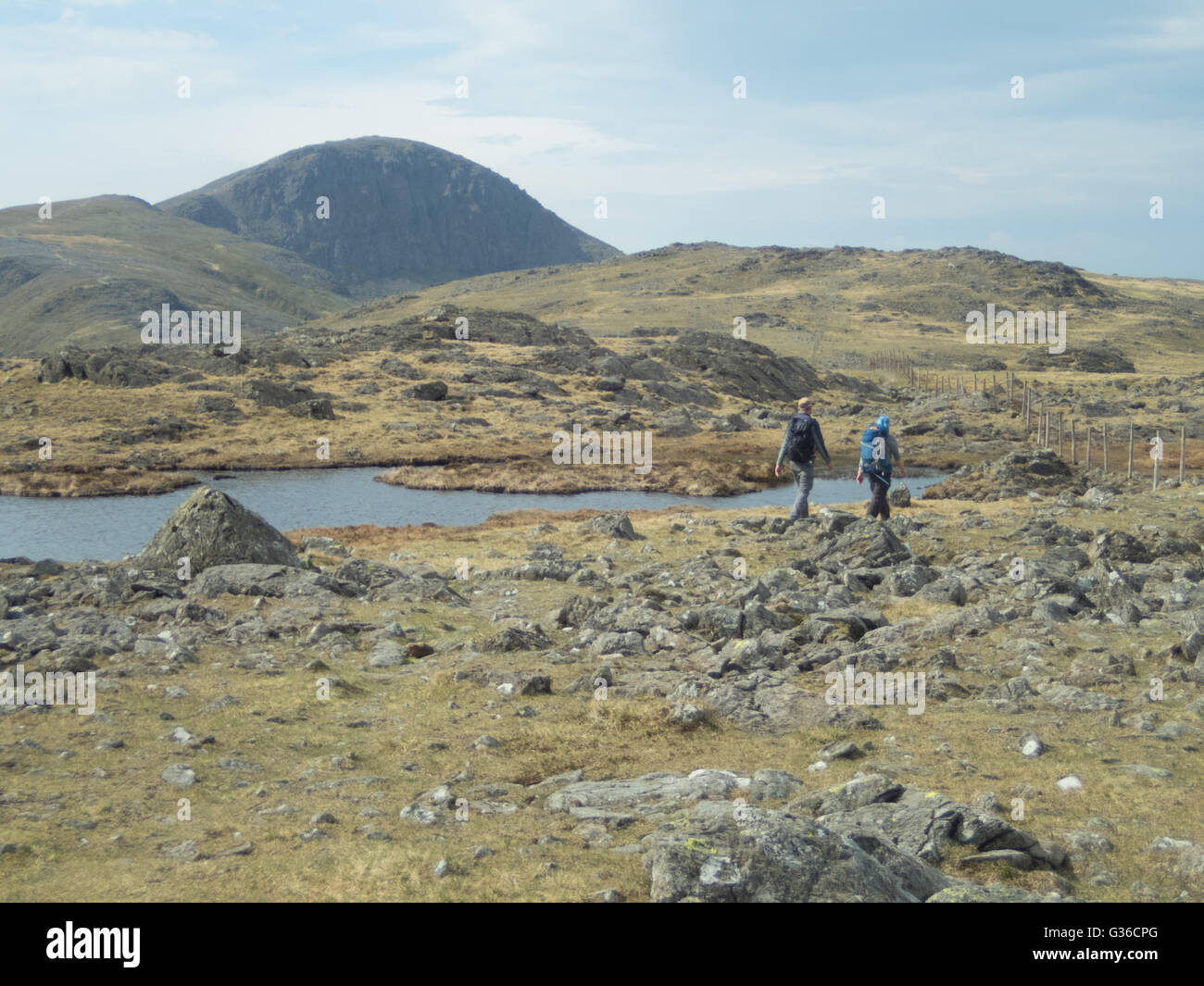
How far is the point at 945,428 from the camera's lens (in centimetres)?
7425

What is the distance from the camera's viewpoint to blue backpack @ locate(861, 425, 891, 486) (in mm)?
25953

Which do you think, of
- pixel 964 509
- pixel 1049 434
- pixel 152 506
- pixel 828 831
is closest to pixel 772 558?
pixel 964 509

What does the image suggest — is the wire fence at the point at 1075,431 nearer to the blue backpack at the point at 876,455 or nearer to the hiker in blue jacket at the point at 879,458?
the hiker in blue jacket at the point at 879,458

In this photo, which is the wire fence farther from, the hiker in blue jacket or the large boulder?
the large boulder

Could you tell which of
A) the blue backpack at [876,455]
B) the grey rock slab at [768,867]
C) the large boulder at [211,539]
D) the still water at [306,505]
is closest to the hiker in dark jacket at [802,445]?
the blue backpack at [876,455]

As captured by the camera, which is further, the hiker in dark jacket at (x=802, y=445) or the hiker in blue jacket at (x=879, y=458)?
the hiker in dark jacket at (x=802, y=445)

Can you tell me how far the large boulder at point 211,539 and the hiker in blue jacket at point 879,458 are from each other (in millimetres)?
15407

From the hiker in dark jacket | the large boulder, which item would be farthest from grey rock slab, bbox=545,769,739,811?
the hiker in dark jacket

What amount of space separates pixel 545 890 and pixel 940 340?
160 m

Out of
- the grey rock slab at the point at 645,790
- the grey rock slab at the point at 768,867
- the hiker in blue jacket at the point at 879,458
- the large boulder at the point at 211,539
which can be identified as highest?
the hiker in blue jacket at the point at 879,458

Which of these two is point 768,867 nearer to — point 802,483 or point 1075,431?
point 802,483

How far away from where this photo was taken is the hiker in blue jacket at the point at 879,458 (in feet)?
84.6

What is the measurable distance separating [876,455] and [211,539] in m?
17.4

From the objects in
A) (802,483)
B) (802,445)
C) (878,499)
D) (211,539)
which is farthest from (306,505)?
(878,499)
